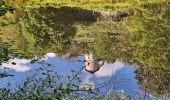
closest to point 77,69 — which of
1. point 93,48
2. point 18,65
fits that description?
point 18,65

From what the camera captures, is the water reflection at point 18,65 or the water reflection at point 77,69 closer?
the water reflection at point 77,69

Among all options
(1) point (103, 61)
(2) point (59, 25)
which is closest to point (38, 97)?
(1) point (103, 61)

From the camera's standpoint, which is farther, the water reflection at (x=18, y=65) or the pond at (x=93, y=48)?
the water reflection at (x=18, y=65)

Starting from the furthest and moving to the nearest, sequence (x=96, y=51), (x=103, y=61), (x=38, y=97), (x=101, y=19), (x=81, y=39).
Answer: (x=101, y=19), (x=81, y=39), (x=96, y=51), (x=103, y=61), (x=38, y=97)

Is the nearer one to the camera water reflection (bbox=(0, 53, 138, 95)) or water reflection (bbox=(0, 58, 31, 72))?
water reflection (bbox=(0, 53, 138, 95))

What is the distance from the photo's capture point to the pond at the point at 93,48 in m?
14.3

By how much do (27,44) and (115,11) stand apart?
10.8 m

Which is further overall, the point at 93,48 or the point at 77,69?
the point at 93,48

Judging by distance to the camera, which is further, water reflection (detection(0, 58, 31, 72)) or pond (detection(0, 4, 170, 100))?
water reflection (detection(0, 58, 31, 72))

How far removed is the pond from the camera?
47.0 ft

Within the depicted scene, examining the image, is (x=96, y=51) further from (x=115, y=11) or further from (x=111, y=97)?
(x=115, y=11)

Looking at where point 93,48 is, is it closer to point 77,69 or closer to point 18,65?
point 18,65

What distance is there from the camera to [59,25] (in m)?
26.6

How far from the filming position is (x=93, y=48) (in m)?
20.9
